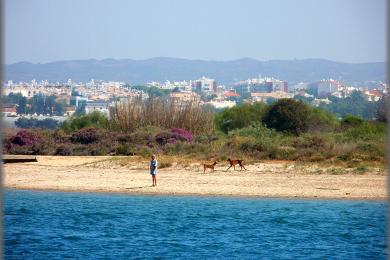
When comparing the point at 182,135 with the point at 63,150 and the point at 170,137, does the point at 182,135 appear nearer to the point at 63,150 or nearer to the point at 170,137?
the point at 170,137

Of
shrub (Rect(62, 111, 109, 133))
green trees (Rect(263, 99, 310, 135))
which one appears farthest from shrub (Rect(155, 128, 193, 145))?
shrub (Rect(62, 111, 109, 133))

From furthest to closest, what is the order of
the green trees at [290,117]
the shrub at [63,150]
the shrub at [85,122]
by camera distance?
the shrub at [85,122] < the green trees at [290,117] < the shrub at [63,150]

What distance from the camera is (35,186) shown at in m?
29.1

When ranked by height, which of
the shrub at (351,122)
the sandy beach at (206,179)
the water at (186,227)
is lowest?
the water at (186,227)

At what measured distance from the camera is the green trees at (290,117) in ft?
161

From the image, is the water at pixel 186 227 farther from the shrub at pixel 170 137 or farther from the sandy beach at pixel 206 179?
the shrub at pixel 170 137

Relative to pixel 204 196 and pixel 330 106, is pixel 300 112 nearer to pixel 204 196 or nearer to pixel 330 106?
pixel 204 196

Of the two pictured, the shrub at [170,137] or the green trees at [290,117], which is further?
the green trees at [290,117]

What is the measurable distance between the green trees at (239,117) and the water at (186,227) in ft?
88.1

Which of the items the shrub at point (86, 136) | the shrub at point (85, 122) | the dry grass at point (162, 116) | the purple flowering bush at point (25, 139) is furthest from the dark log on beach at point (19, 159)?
the shrub at point (85, 122)

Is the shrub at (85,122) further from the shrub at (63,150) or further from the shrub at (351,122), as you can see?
the shrub at (351,122)

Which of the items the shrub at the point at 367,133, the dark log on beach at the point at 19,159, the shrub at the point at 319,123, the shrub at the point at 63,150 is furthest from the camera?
the shrub at the point at 319,123

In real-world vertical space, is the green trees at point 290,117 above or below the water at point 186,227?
above

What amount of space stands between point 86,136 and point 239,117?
54.2 feet
